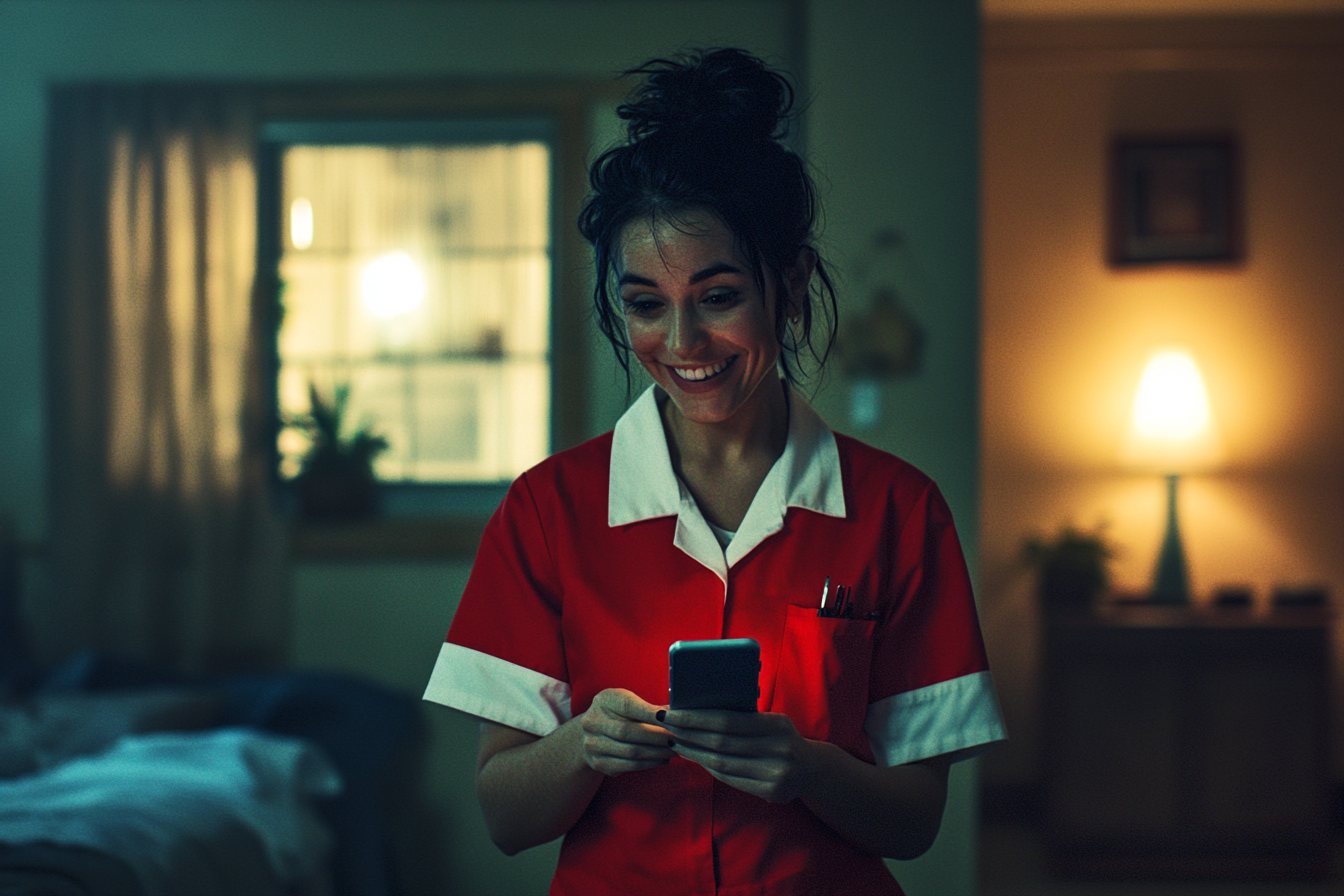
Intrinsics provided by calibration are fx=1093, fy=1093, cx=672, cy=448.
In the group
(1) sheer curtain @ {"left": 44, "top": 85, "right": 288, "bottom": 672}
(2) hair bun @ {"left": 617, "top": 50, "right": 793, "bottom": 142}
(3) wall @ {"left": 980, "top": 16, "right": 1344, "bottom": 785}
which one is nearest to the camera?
(2) hair bun @ {"left": 617, "top": 50, "right": 793, "bottom": 142}

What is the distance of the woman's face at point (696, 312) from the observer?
0.99 meters

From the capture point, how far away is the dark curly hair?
1.00 m

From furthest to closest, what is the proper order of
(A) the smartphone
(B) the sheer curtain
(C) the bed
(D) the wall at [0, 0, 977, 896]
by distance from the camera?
(B) the sheer curtain
(D) the wall at [0, 0, 977, 896]
(C) the bed
(A) the smartphone

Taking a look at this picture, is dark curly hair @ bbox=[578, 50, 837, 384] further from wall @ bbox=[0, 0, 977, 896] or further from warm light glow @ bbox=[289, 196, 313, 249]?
warm light glow @ bbox=[289, 196, 313, 249]

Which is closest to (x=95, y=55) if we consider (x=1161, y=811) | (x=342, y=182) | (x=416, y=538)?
(x=342, y=182)

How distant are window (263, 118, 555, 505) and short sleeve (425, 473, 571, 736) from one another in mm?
2475

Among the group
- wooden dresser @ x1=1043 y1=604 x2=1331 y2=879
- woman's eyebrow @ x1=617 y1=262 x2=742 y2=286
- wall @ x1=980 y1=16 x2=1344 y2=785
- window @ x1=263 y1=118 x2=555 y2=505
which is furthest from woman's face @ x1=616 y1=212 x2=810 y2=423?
wall @ x1=980 y1=16 x2=1344 y2=785

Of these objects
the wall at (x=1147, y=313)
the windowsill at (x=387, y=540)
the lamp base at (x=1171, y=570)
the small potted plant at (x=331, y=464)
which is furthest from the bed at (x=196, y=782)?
the lamp base at (x=1171, y=570)

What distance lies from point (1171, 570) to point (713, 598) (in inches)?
134

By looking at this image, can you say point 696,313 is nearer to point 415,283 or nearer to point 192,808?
point 192,808

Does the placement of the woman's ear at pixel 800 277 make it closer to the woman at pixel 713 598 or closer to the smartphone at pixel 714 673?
the woman at pixel 713 598

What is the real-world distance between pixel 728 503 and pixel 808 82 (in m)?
2.36

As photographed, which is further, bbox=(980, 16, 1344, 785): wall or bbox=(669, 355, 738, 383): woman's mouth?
bbox=(980, 16, 1344, 785): wall

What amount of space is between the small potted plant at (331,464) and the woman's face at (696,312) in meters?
2.59
